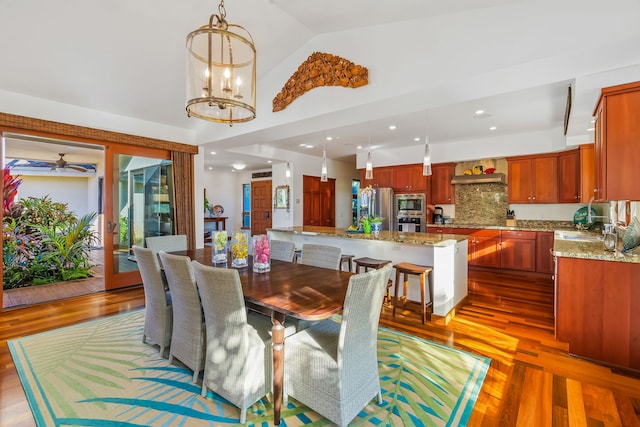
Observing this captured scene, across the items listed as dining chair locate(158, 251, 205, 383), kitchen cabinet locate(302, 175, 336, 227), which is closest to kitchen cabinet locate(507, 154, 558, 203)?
kitchen cabinet locate(302, 175, 336, 227)

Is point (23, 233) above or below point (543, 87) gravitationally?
below

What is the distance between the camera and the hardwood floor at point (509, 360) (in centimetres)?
193

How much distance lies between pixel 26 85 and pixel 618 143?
6.06m

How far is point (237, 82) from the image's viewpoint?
2.37 meters

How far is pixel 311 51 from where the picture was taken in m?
3.72

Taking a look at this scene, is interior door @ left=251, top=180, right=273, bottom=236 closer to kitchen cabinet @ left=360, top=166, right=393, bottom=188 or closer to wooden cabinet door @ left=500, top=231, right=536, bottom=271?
kitchen cabinet @ left=360, top=166, right=393, bottom=188

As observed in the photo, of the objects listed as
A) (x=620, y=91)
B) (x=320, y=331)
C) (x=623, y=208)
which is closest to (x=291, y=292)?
(x=320, y=331)

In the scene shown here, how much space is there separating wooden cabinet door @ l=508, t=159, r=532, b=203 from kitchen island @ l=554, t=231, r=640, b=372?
131 inches

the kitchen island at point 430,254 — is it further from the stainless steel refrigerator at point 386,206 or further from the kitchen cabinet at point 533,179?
the stainless steel refrigerator at point 386,206

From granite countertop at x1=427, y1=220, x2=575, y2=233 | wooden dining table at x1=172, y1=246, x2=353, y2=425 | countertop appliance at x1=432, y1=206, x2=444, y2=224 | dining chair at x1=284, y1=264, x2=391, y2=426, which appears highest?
countertop appliance at x1=432, y1=206, x2=444, y2=224

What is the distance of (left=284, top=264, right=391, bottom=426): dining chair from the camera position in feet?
5.50

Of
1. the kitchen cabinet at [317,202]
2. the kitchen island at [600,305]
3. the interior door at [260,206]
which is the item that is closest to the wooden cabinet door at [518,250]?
the kitchen island at [600,305]

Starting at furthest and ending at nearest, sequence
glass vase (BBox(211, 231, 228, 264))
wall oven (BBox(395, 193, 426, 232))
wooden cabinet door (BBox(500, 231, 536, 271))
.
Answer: wall oven (BBox(395, 193, 426, 232)) < wooden cabinet door (BBox(500, 231, 536, 271)) < glass vase (BBox(211, 231, 228, 264))

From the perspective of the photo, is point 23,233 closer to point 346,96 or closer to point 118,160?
point 118,160
